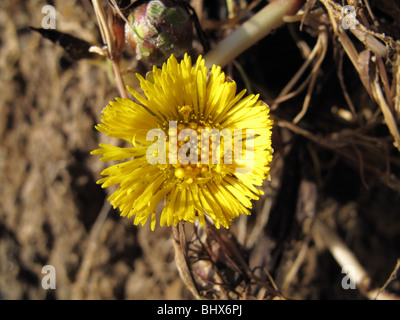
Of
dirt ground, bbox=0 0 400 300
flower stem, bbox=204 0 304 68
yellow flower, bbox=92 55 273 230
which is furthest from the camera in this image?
dirt ground, bbox=0 0 400 300

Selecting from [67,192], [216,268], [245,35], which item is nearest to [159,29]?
[245,35]

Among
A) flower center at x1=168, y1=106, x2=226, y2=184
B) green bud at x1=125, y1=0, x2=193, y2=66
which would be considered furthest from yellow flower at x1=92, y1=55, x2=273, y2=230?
green bud at x1=125, y1=0, x2=193, y2=66

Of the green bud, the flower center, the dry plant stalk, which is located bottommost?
the dry plant stalk

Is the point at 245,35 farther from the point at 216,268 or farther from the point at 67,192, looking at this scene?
the point at 67,192

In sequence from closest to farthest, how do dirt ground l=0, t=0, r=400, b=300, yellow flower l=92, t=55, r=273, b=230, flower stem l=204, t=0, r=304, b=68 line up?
yellow flower l=92, t=55, r=273, b=230, flower stem l=204, t=0, r=304, b=68, dirt ground l=0, t=0, r=400, b=300

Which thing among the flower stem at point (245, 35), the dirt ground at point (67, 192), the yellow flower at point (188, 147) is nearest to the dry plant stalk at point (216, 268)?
the yellow flower at point (188, 147)

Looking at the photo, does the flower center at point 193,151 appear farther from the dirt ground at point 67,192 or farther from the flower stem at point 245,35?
the dirt ground at point 67,192

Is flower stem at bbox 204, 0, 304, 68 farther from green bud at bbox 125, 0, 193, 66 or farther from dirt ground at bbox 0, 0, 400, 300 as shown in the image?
dirt ground at bbox 0, 0, 400, 300
